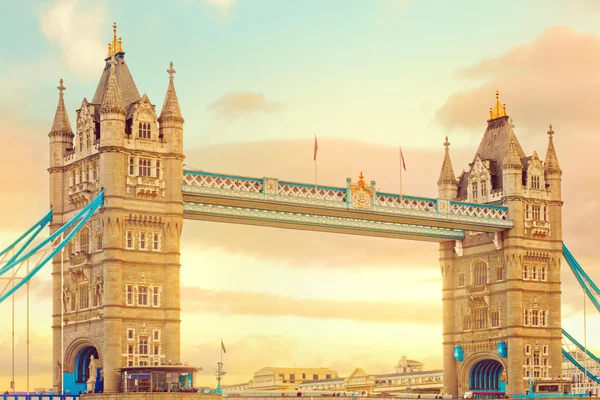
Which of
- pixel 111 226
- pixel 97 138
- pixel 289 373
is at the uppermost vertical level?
pixel 97 138

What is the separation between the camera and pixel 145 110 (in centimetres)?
9350

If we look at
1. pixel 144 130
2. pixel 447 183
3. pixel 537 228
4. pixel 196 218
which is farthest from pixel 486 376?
pixel 144 130

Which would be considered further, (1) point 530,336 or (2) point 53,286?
(1) point 530,336

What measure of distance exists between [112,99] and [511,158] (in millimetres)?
39858

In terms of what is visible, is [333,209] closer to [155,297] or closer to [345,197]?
[345,197]

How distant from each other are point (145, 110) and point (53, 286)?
15.3 metres

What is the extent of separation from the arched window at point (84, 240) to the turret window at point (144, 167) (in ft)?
20.4

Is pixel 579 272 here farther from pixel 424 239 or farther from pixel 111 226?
pixel 111 226

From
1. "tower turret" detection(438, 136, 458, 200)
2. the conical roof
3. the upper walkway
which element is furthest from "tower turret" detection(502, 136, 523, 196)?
the conical roof

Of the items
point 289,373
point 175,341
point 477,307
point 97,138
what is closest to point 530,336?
point 477,307

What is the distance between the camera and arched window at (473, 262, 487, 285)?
11606 centimetres

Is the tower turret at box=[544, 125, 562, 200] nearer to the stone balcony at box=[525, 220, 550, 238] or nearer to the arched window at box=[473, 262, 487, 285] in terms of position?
the stone balcony at box=[525, 220, 550, 238]

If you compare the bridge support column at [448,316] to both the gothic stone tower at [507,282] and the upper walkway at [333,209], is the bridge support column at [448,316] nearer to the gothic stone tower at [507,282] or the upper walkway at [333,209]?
the gothic stone tower at [507,282]

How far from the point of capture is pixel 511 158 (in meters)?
115
